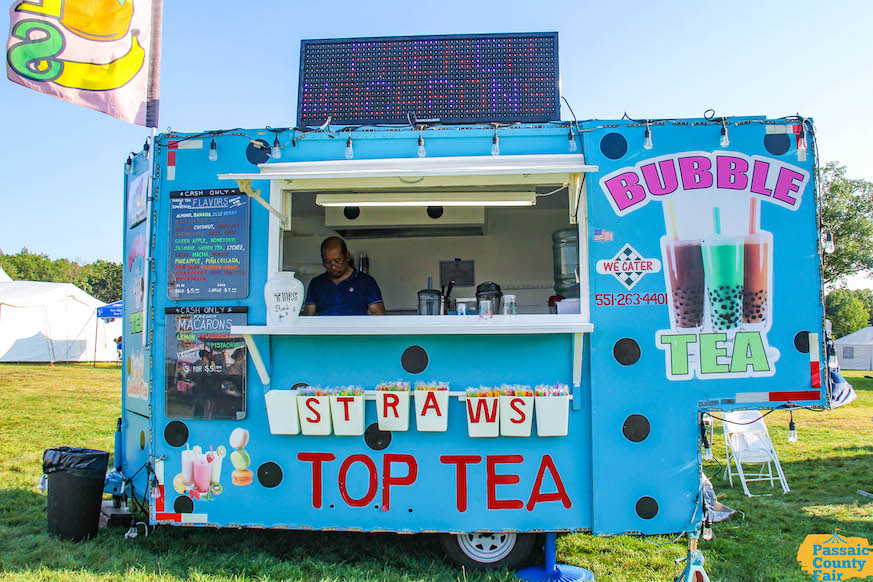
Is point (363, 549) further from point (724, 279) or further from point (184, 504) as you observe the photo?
point (724, 279)

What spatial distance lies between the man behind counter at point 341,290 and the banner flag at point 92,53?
1399mm

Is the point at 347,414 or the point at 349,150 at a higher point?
the point at 349,150

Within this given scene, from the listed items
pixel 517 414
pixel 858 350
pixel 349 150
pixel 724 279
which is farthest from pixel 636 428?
pixel 858 350

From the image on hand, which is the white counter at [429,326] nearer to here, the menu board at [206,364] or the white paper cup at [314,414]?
the menu board at [206,364]

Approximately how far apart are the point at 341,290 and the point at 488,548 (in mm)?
1931

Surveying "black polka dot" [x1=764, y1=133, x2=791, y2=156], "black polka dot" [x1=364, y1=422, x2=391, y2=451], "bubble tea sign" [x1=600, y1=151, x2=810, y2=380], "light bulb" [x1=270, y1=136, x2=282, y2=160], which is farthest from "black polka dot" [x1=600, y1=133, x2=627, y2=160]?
"black polka dot" [x1=364, y1=422, x2=391, y2=451]

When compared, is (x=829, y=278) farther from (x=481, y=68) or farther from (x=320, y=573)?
(x=320, y=573)

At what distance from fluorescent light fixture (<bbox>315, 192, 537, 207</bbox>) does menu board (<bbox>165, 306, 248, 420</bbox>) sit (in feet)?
3.07

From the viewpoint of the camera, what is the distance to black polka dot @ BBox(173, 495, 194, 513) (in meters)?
3.49

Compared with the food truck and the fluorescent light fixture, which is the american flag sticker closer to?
the food truck

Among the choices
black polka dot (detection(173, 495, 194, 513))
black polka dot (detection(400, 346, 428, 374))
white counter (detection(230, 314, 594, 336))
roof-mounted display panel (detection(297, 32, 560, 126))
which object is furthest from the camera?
roof-mounted display panel (detection(297, 32, 560, 126))

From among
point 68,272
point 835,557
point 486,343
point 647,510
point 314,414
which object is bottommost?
point 835,557

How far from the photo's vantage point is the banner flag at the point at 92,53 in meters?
3.41

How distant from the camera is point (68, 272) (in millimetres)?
44281
